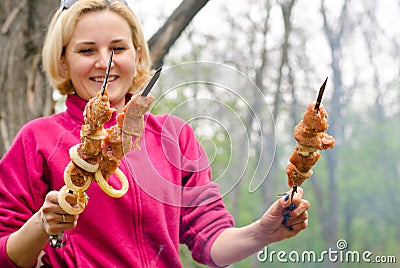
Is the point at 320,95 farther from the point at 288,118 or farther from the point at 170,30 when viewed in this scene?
the point at 288,118

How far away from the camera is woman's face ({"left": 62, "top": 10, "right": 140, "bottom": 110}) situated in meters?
1.26

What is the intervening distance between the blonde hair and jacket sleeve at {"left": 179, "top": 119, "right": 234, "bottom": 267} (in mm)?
207

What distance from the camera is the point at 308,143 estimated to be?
3.54ft

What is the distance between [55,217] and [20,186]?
0.80 feet

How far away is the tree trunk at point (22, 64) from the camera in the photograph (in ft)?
6.47

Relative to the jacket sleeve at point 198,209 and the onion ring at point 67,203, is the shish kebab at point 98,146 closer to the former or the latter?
the onion ring at point 67,203

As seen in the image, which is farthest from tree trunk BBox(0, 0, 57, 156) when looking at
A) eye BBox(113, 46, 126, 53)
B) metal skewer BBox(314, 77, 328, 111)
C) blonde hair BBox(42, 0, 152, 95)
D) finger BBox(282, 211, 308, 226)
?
metal skewer BBox(314, 77, 328, 111)

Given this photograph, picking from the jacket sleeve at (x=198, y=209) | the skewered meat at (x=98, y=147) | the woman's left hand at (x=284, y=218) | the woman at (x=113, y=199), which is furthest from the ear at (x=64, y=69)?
the woman's left hand at (x=284, y=218)

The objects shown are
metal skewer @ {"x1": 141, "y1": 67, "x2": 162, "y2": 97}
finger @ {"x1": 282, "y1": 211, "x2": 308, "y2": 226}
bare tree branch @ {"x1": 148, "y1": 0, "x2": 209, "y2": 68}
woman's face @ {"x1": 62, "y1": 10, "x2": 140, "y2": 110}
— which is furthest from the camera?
bare tree branch @ {"x1": 148, "y1": 0, "x2": 209, "y2": 68}

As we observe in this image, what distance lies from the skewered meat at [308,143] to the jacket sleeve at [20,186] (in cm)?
52

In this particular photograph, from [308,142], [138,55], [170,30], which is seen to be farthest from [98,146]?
[170,30]

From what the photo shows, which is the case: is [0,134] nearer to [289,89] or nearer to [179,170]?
[179,170]

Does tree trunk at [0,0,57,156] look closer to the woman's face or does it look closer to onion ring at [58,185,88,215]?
the woman's face

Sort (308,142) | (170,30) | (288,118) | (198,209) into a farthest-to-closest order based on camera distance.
A: 1. (288,118)
2. (170,30)
3. (198,209)
4. (308,142)
